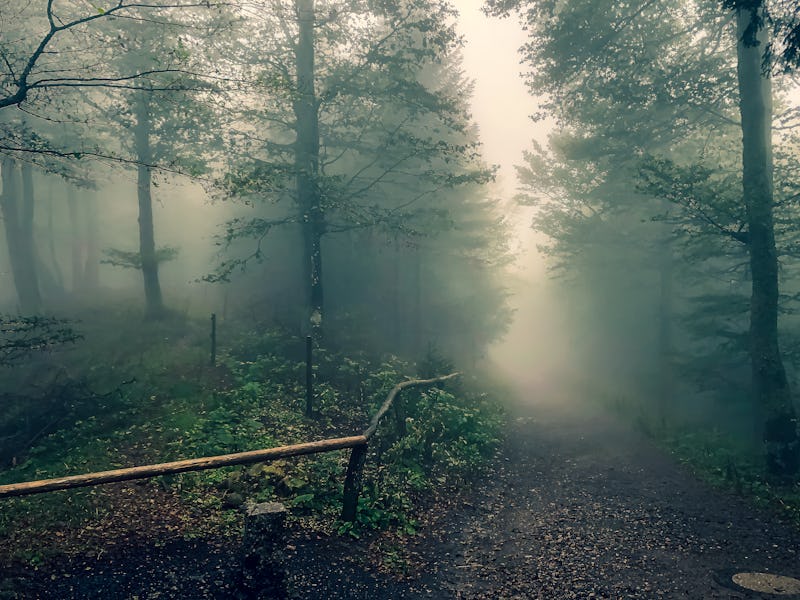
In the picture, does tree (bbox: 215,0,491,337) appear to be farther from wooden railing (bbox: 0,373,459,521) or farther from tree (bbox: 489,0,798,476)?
wooden railing (bbox: 0,373,459,521)

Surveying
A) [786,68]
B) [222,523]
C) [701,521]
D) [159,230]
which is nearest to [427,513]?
[222,523]

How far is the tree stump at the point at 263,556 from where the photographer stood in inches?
211

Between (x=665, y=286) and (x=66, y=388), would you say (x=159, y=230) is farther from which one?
(x=665, y=286)

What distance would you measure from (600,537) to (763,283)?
728cm

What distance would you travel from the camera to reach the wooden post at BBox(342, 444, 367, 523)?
23.8 feet

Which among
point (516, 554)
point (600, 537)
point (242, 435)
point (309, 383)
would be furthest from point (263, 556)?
point (309, 383)

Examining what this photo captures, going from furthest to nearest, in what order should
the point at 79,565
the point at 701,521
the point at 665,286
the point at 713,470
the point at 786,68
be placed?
1. the point at 665,286
2. the point at 713,470
3. the point at 701,521
4. the point at 786,68
5. the point at 79,565

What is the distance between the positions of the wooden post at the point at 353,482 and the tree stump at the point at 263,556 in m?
1.88

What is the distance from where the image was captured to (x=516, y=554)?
7.27 m

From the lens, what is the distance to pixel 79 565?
18.3 feet

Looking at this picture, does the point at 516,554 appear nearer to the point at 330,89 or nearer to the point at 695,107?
the point at 695,107

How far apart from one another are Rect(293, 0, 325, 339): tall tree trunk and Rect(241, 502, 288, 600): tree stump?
1148cm

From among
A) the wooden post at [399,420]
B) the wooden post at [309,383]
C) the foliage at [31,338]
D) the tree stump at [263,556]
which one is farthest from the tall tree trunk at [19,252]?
the tree stump at [263,556]

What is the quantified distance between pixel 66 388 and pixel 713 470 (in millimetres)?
14639
